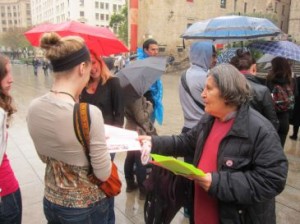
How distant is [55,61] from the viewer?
5.09 feet

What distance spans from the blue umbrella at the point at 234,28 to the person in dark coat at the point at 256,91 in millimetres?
1070

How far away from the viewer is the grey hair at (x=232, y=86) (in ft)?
5.72

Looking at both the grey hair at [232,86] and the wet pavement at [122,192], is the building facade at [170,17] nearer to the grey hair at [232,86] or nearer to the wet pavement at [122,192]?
the wet pavement at [122,192]

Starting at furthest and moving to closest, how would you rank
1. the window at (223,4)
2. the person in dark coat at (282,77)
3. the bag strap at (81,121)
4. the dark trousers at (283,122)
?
1. the window at (223,4)
2. the dark trousers at (283,122)
3. the person in dark coat at (282,77)
4. the bag strap at (81,121)

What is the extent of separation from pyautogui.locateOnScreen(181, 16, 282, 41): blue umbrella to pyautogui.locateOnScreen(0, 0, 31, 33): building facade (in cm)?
12533

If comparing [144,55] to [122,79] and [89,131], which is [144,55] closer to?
[122,79]

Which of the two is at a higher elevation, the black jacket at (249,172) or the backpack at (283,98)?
the black jacket at (249,172)

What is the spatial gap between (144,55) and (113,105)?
147cm

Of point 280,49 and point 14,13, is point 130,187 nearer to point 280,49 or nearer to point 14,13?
point 280,49

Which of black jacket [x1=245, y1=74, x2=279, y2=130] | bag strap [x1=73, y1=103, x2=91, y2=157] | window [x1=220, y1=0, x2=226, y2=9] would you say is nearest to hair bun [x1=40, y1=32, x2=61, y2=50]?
bag strap [x1=73, y1=103, x2=91, y2=157]

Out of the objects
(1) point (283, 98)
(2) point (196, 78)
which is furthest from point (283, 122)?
(2) point (196, 78)

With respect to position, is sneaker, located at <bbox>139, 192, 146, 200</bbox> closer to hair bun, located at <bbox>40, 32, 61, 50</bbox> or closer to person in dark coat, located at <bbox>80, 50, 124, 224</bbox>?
person in dark coat, located at <bbox>80, 50, 124, 224</bbox>

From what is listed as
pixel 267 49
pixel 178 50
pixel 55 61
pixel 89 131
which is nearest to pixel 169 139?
pixel 89 131

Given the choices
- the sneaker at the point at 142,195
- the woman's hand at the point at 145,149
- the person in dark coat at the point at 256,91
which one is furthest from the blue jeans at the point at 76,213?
the sneaker at the point at 142,195
